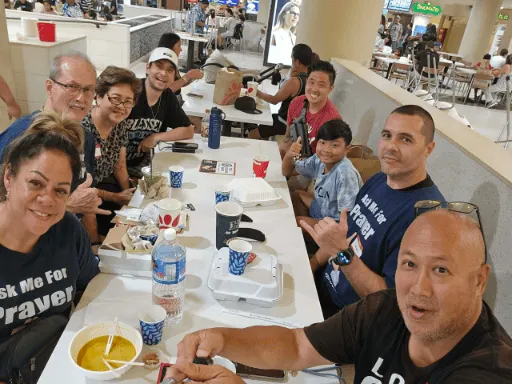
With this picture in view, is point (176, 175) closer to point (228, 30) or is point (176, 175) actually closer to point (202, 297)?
point (202, 297)

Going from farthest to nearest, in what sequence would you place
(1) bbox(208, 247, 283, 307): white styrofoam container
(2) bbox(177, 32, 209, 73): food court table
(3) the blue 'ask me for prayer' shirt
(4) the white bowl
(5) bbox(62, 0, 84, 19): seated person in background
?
(5) bbox(62, 0, 84, 19): seated person in background
(2) bbox(177, 32, 209, 73): food court table
(3) the blue 'ask me for prayer' shirt
(1) bbox(208, 247, 283, 307): white styrofoam container
(4) the white bowl

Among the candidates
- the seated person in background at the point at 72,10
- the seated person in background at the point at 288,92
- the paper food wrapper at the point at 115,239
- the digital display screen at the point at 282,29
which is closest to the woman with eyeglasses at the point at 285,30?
the digital display screen at the point at 282,29

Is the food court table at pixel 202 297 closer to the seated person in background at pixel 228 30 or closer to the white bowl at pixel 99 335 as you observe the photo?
the white bowl at pixel 99 335

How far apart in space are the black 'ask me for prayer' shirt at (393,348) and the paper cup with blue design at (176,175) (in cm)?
129

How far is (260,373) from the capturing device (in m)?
1.24

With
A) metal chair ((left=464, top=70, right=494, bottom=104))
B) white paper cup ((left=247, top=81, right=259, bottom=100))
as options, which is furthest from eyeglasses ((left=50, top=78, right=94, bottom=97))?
metal chair ((left=464, top=70, right=494, bottom=104))

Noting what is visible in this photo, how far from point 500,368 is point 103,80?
2327mm

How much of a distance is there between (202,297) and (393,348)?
702 millimetres

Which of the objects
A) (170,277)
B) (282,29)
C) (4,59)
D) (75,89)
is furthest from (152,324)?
(282,29)

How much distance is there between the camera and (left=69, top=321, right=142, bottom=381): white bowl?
42.8 inches

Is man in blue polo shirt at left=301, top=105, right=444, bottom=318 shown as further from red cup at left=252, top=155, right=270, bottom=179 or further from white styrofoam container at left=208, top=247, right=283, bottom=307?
red cup at left=252, top=155, right=270, bottom=179

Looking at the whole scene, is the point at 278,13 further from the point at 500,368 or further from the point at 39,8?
the point at 500,368

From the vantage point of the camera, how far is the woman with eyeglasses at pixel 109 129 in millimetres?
2334

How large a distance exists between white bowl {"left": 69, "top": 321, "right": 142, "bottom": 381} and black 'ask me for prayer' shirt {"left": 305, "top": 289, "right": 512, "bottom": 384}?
54 centimetres
